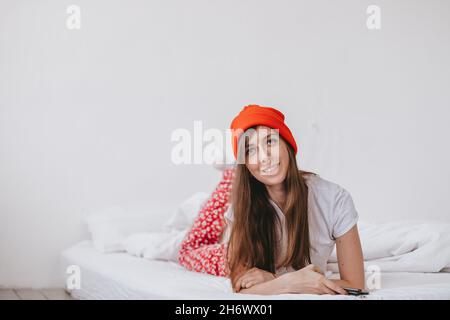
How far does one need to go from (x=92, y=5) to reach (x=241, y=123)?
0.91 meters

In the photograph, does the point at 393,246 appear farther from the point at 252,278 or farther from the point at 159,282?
the point at 159,282

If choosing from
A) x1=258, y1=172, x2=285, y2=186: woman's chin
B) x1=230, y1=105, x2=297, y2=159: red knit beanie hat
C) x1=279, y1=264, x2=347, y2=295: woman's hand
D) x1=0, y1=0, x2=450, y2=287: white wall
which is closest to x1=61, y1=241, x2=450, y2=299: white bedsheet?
x1=279, y1=264, x2=347, y2=295: woman's hand

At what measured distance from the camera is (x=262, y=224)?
1866 millimetres

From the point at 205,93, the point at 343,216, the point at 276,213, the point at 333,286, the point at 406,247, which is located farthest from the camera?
the point at 205,93

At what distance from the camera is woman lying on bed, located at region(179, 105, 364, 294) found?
70.6 inches

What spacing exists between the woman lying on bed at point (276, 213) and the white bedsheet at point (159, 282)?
0.12m

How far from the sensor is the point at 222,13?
8.20ft

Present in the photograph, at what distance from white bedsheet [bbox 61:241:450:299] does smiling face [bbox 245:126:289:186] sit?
1.13 ft

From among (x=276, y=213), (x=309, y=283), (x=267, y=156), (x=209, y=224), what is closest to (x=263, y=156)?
(x=267, y=156)

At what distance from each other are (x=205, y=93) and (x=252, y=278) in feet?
3.22

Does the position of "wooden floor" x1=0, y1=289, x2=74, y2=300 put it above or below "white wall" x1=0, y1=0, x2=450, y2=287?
below

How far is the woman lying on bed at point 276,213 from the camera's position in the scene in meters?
1.79

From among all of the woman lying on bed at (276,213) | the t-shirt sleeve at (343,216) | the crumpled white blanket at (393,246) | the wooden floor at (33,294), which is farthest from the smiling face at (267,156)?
the wooden floor at (33,294)

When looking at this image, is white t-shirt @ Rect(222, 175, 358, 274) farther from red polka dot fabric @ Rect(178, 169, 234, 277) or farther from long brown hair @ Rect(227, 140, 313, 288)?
red polka dot fabric @ Rect(178, 169, 234, 277)
